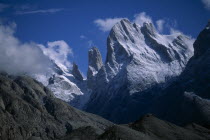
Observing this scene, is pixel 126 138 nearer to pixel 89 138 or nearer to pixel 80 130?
pixel 89 138

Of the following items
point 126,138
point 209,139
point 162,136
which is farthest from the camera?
point 209,139

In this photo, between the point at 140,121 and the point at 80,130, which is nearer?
the point at 140,121

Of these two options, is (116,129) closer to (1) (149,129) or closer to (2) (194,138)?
(1) (149,129)

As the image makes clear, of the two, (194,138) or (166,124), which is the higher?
(166,124)

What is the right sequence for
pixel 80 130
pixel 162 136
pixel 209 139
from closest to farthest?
pixel 162 136 → pixel 209 139 → pixel 80 130

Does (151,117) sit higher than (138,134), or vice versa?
(151,117)

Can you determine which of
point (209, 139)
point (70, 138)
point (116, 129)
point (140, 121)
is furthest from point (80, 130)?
point (209, 139)

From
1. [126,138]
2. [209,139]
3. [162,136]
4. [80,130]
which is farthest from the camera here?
[80,130]

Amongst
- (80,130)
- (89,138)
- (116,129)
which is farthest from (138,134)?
(80,130)

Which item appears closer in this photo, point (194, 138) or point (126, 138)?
point (126, 138)
